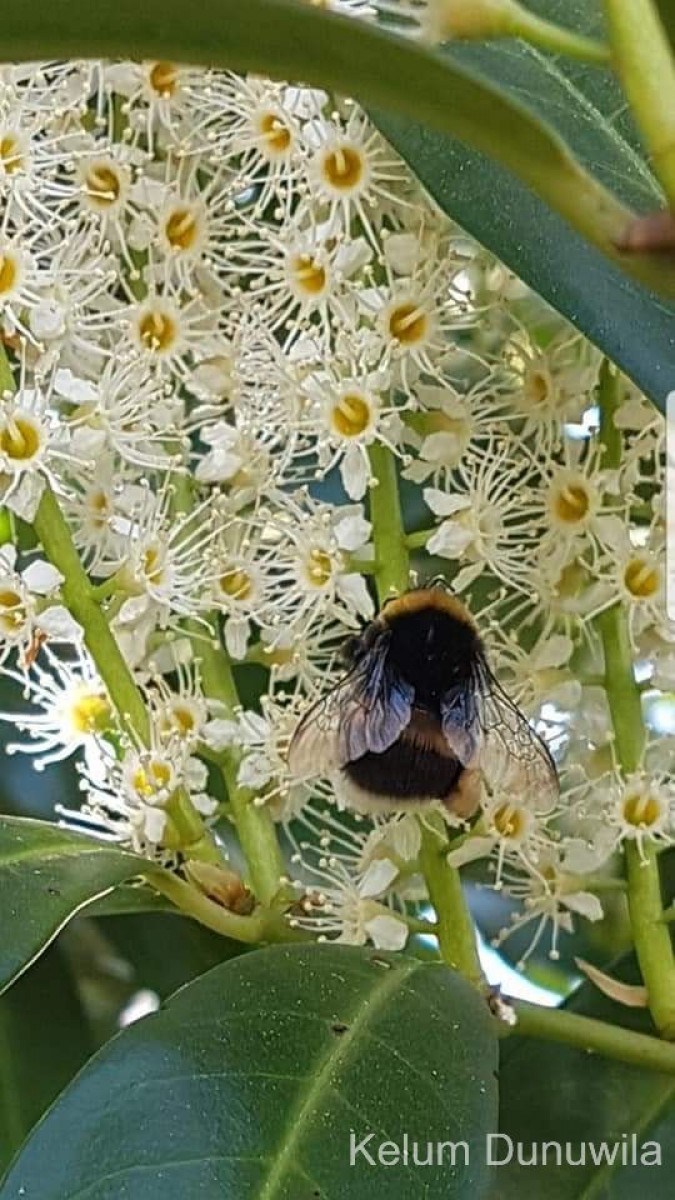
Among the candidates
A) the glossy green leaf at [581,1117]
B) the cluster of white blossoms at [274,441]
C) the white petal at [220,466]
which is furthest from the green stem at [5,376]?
the glossy green leaf at [581,1117]

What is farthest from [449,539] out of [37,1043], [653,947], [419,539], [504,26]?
[37,1043]

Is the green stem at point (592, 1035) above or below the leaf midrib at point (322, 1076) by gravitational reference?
below

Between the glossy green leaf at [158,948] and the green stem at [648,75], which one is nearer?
the green stem at [648,75]

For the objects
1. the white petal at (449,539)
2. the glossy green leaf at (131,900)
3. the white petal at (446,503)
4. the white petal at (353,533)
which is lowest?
the glossy green leaf at (131,900)

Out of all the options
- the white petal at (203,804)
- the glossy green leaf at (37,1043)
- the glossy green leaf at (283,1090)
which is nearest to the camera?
the glossy green leaf at (283,1090)

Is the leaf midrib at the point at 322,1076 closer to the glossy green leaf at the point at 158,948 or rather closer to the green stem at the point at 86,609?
the green stem at the point at 86,609

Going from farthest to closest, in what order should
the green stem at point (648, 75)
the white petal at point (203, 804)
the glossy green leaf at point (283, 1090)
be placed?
the white petal at point (203, 804) → the glossy green leaf at point (283, 1090) → the green stem at point (648, 75)

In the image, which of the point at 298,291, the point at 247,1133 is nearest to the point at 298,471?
the point at 298,291

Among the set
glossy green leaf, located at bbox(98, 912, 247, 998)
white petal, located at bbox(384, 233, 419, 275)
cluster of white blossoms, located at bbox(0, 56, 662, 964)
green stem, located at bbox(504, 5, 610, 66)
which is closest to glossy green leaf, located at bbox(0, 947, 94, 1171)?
glossy green leaf, located at bbox(98, 912, 247, 998)
